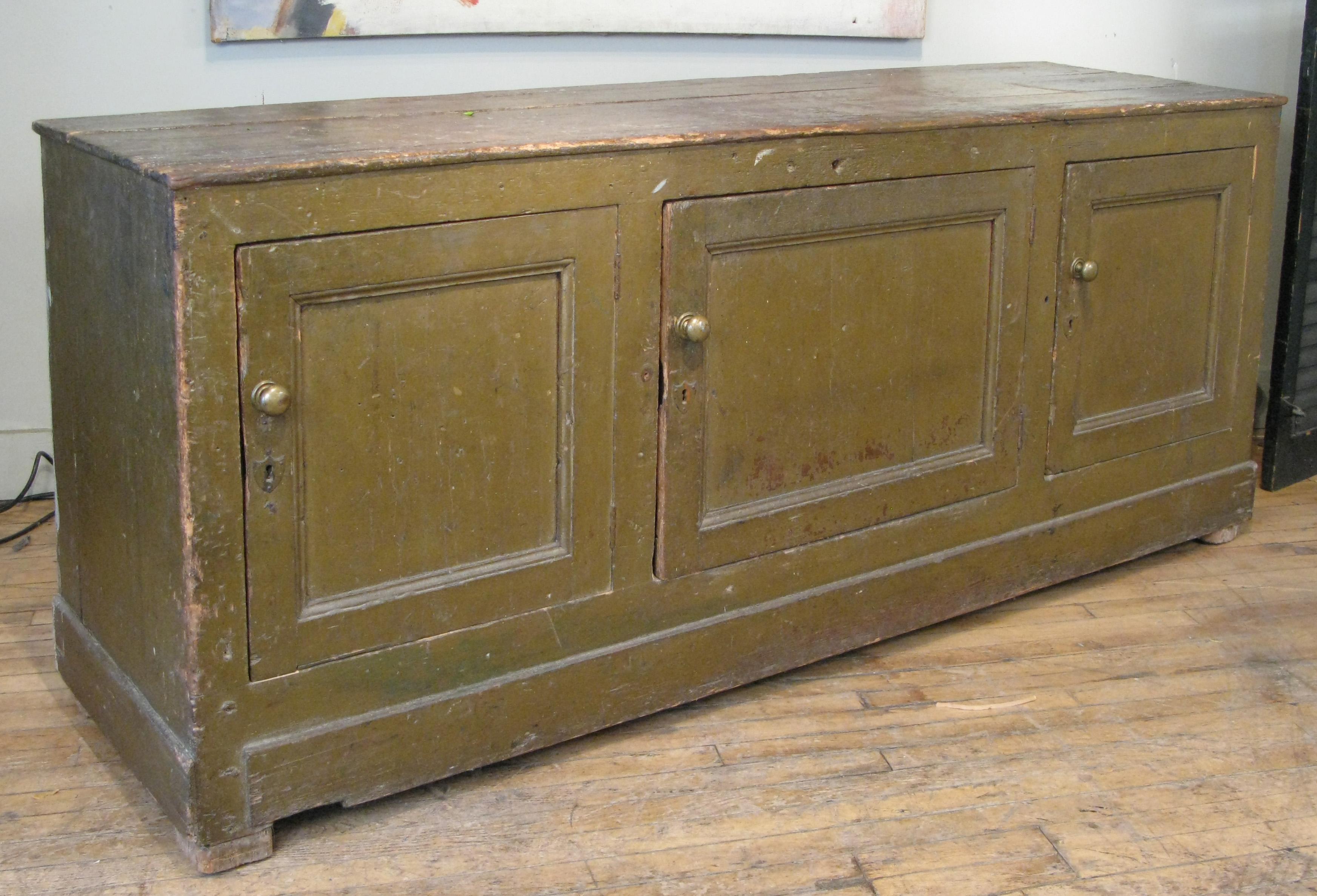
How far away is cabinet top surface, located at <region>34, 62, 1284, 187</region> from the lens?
1979mm

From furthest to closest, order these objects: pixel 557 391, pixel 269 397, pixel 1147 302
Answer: pixel 1147 302 → pixel 557 391 → pixel 269 397

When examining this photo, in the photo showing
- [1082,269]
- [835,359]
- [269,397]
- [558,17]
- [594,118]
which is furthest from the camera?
[558,17]

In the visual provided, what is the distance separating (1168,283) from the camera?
2980mm

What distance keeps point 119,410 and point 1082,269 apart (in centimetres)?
170

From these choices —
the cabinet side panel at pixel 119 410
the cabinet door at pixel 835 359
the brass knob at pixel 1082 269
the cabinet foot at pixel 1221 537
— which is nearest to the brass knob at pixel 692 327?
the cabinet door at pixel 835 359

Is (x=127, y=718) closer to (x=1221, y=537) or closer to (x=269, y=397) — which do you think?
(x=269, y=397)

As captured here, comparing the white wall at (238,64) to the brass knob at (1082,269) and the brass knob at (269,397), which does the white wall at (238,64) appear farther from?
the brass knob at (269,397)

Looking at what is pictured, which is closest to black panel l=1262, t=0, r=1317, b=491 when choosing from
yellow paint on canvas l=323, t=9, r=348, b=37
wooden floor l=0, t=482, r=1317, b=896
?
wooden floor l=0, t=482, r=1317, b=896

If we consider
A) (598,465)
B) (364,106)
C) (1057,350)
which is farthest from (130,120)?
(1057,350)

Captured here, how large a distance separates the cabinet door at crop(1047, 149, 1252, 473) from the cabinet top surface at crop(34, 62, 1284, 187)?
0.14 m

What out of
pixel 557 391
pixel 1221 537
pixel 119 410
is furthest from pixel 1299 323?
pixel 119 410

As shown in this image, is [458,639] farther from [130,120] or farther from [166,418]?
[130,120]

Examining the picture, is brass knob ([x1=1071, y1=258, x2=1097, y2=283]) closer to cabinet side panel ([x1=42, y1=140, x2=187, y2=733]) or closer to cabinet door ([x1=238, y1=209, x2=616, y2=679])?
cabinet door ([x1=238, y1=209, x2=616, y2=679])

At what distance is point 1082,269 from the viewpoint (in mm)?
2801
